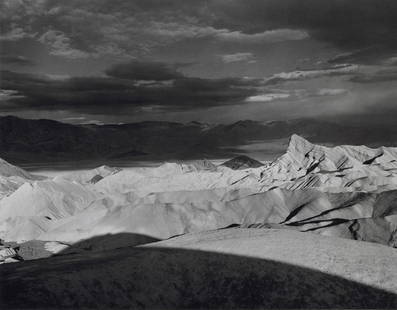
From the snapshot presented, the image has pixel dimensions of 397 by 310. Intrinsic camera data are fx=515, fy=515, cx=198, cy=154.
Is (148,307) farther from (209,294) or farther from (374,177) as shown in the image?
(374,177)

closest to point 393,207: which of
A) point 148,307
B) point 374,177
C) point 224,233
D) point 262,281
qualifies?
point 374,177

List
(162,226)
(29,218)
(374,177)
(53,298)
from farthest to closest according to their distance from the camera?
(374,177)
(29,218)
(162,226)
(53,298)

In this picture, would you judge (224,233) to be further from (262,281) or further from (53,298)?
(53,298)

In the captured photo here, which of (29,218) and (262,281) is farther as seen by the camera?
(29,218)

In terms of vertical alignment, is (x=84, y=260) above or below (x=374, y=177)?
above

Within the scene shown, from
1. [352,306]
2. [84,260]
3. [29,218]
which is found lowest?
[29,218]

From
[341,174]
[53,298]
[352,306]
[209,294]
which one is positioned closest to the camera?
[53,298]
